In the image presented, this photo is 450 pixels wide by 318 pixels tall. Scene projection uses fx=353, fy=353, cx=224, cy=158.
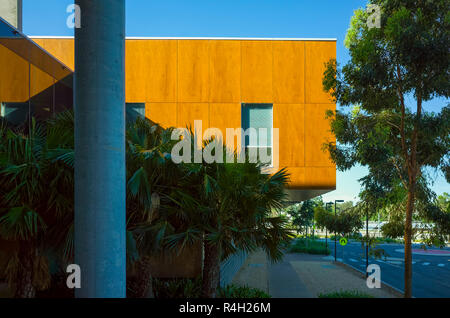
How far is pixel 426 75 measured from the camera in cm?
1016

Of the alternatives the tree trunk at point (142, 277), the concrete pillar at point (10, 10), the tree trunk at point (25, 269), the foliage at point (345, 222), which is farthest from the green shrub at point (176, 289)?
the concrete pillar at point (10, 10)

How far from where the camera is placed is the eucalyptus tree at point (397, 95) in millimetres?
9391

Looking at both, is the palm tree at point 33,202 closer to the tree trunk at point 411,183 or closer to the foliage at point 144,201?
the foliage at point 144,201

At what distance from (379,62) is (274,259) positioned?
617 centimetres

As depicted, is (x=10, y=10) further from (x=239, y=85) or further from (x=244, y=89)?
(x=244, y=89)

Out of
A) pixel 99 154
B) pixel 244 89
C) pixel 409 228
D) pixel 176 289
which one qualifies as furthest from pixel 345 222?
pixel 99 154

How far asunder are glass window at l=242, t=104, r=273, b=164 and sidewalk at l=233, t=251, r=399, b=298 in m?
Result: 5.75

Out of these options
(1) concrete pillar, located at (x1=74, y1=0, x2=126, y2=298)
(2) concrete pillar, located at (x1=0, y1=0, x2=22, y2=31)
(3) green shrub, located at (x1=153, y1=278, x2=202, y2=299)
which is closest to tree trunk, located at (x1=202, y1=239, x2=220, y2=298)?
(3) green shrub, located at (x1=153, y1=278, x2=202, y2=299)

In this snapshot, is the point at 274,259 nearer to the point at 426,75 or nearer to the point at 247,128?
the point at 426,75

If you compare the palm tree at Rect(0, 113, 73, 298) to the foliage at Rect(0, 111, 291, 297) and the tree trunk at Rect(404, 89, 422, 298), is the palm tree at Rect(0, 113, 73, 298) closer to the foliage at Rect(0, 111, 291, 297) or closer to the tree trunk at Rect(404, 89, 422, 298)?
the foliage at Rect(0, 111, 291, 297)

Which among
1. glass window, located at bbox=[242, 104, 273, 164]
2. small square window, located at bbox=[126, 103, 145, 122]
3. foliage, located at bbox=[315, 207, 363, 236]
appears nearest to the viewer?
foliage, located at bbox=[315, 207, 363, 236]

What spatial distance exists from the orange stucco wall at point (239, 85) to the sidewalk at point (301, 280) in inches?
181

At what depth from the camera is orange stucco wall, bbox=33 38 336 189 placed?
15.9 m

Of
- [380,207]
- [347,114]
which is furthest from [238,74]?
[380,207]
